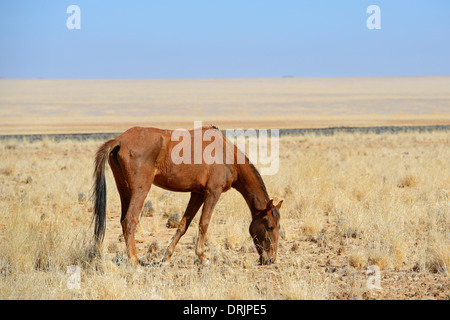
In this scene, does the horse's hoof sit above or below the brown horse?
below

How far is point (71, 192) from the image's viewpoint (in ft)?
47.3

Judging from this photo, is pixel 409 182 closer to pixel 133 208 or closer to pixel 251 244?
pixel 251 244

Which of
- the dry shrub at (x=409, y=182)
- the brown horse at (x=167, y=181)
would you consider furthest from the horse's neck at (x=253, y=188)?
the dry shrub at (x=409, y=182)

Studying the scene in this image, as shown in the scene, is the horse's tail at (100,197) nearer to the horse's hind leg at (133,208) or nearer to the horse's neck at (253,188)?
the horse's hind leg at (133,208)

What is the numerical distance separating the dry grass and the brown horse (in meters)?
0.43

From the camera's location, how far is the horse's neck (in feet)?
28.0

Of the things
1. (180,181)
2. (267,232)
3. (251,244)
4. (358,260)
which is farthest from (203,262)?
(358,260)

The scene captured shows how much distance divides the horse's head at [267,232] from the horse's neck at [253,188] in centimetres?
16

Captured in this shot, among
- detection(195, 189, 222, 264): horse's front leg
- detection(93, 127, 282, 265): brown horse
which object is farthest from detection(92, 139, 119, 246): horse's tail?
detection(195, 189, 222, 264): horse's front leg

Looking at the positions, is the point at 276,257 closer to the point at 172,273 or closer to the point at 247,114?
the point at 172,273

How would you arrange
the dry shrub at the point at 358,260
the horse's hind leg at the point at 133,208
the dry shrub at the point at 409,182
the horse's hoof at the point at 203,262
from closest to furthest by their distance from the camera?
the horse's hind leg at the point at 133,208 → the dry shrub at the point at 358,260 → the horse's hoof at the point at 203,262 → the dry shrub at the point at 409,182

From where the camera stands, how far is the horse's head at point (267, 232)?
829cm

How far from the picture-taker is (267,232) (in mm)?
8359

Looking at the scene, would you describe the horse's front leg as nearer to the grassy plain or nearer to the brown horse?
the brown horse
